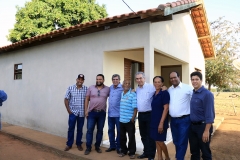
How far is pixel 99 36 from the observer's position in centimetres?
617

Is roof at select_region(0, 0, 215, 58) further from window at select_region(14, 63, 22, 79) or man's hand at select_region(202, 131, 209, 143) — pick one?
man's hand at select_region(202, 131, 209, 143)

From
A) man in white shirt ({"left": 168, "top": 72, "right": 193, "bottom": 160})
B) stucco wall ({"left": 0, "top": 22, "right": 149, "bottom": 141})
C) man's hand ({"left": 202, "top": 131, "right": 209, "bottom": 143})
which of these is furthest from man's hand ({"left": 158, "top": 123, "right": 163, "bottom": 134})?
stucco wall ({"left": 0, "top": 22, "right": 149, "bottom": 141})

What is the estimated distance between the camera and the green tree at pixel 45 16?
1666cm

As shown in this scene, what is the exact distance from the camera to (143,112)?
4520mm

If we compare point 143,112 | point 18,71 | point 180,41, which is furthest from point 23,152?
point 180,41

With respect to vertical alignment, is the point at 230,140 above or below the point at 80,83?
below

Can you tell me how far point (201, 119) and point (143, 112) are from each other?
135cm

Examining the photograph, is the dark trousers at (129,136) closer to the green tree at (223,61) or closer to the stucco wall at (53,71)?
the stucco wall at (53,71)

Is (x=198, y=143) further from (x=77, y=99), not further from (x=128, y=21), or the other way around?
(x=128, y=21)

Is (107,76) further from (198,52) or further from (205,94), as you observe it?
(198,52)

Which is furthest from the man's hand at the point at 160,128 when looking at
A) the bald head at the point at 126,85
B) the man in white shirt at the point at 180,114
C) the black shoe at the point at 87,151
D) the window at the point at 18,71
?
the window at the point at 18,71

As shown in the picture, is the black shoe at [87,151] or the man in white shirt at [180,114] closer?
the man in white shirt at [180,114]

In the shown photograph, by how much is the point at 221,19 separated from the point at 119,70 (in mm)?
15178

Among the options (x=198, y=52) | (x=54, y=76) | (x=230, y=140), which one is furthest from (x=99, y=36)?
(x=198, y=52)
